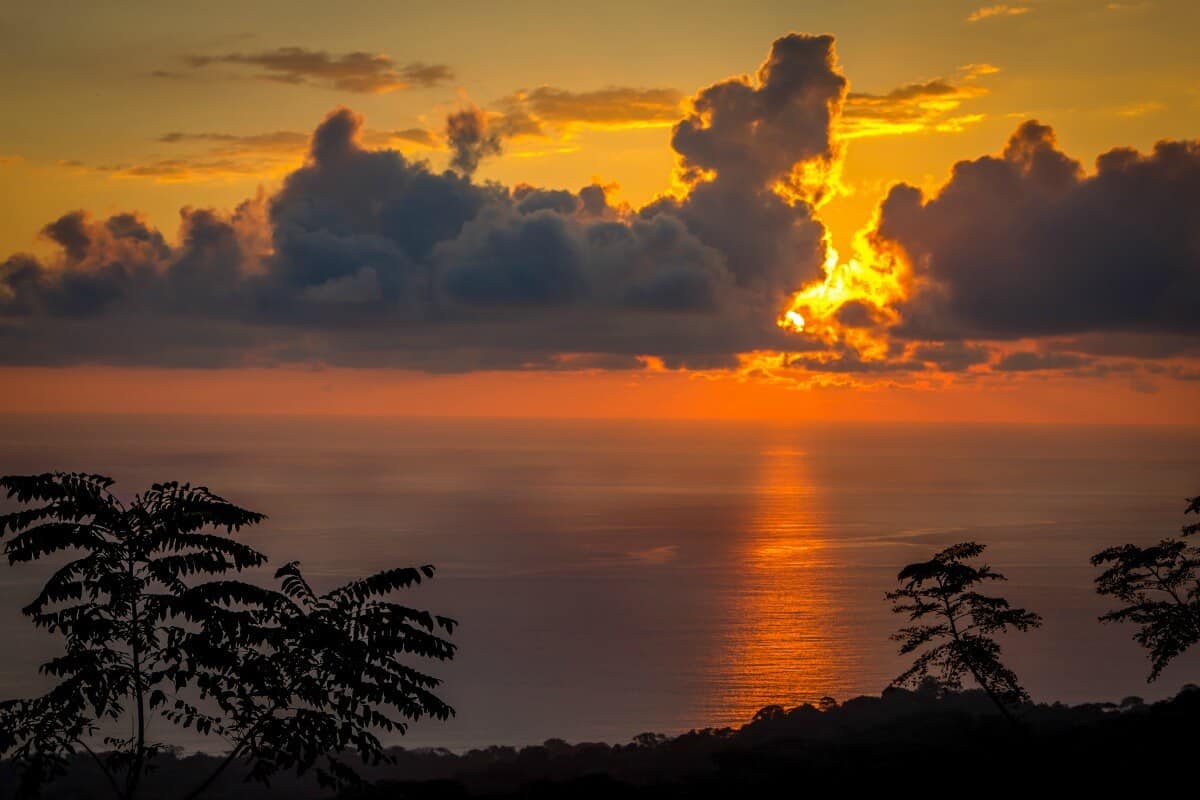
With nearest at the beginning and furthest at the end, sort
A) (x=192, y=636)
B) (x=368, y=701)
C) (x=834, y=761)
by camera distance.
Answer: (x=192, y=636) → (x=368, y=701) → (x=834, y=761)

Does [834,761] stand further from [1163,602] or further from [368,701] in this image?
[368,701]

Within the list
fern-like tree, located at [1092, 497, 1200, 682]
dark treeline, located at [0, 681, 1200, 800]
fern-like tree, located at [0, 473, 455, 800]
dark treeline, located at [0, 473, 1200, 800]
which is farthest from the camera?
fern-like tree, located at [1092, 497, 1200, 682]

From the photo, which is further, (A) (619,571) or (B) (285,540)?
(B) (285,540)

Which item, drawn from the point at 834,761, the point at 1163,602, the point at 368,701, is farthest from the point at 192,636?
the point at 834,761

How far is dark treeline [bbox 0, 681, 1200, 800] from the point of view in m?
31.3

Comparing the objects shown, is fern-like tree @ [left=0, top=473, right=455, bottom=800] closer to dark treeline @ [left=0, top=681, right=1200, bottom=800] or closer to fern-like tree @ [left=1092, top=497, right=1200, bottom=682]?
dark treeline @ [left=0, top=681, right=1200, bottom=800]

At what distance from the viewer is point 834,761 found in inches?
1657

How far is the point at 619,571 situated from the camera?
509 ft

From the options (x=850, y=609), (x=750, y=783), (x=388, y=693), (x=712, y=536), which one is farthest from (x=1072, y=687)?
(x=712, y=536)

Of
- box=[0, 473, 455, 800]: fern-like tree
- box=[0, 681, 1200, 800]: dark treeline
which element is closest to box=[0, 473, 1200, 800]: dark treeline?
box=[0, 473, 455, 800]: fern-like tree

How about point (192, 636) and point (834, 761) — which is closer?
point (192, 636)

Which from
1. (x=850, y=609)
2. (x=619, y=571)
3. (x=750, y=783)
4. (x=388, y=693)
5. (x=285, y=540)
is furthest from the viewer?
(x=285, y=540)

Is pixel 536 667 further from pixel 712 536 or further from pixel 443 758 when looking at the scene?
pixel 712 536

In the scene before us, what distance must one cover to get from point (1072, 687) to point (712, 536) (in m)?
103
